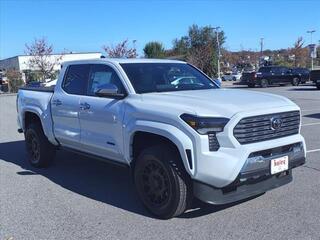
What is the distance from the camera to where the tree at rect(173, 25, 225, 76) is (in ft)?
182

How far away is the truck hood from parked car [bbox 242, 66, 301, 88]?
30212 millimetres

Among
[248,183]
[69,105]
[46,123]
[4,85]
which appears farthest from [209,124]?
[4,85]

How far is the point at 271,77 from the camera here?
35875mm

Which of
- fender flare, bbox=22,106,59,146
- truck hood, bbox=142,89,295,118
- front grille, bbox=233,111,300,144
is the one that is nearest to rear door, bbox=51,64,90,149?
fender flare, bbox=22,106,59,146

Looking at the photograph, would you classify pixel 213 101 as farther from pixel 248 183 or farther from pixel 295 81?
pixel 295 81

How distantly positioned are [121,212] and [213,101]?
5.75ft

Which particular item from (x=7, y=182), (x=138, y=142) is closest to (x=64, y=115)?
(x=7, y=182)

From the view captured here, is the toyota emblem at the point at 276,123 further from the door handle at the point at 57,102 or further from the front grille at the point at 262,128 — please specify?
the door handle at the point at 57,102

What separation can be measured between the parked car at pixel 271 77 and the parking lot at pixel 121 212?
28.3 m

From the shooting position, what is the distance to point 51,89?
786 cm

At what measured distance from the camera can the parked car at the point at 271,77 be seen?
3541 cm

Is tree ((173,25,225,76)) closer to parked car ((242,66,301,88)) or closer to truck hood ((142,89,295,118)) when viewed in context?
parked car ((242,66,301,88))

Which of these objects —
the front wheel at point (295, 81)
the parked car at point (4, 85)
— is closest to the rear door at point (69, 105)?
the front wheel at point (295, 81)

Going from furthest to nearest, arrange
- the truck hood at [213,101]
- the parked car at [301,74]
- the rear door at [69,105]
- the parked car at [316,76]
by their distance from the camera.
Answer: the parked car at [301,74]
the parked car at [316,76]
the rear door at [69,105]
the truck hood at [213,101]
